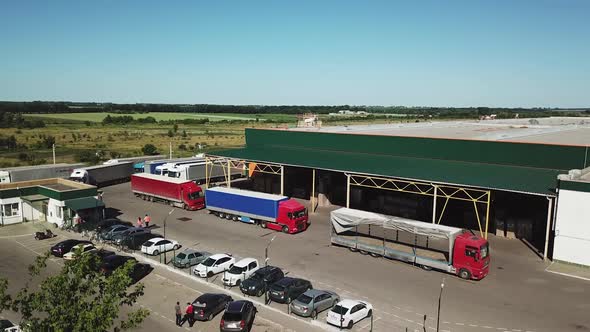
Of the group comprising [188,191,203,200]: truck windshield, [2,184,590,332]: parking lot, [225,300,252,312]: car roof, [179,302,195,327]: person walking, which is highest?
[188,191,203,200]: truck windshield

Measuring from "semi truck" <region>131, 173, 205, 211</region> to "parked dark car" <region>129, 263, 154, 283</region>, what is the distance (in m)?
17.5

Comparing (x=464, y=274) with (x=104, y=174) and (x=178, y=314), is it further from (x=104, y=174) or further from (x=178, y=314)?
(x=104, y=174)

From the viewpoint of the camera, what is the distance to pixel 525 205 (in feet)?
127

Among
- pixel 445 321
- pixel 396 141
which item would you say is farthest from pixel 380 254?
pixel 396 141

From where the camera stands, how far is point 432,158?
4631 cm

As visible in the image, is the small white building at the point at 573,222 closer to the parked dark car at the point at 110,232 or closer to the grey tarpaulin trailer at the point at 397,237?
the grey tarpaulin trailer at the point at 397,237

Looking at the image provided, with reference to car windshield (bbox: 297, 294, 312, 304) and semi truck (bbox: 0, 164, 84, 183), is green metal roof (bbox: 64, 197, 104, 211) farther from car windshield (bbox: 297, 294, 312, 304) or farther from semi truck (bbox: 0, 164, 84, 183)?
car windshield (bbox: 297, 294, 312, 304)

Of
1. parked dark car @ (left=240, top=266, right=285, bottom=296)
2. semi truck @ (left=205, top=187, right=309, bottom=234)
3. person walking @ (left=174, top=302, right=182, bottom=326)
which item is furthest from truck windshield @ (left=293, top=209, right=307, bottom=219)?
person walking @ (left=174, top=302, right=182, bottom=326)

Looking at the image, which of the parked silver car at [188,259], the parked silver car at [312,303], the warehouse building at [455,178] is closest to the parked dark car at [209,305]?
the parked silver car at [312,303]

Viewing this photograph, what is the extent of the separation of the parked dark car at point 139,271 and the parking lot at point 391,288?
481 mm

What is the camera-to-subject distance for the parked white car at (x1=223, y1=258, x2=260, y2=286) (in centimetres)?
2791

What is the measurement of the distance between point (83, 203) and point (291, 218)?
18.9 metres

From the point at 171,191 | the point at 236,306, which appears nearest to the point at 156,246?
the point at 236,306

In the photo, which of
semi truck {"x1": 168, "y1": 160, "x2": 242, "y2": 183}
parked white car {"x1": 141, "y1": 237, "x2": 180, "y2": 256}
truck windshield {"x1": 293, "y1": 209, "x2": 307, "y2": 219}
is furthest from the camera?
semi truck {"x1": 168, "y1": 160, "x2": 242, "y2": 183}
